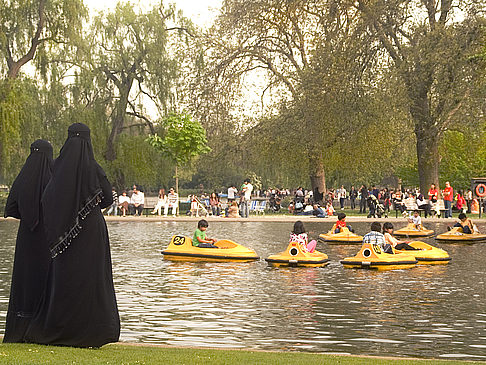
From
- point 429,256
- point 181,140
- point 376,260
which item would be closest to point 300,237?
point 376,260

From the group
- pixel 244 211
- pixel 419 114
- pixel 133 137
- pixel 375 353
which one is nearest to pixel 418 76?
pixel 419 114

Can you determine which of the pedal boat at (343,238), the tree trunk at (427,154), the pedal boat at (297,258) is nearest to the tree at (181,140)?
the tree trunk at (427,154)

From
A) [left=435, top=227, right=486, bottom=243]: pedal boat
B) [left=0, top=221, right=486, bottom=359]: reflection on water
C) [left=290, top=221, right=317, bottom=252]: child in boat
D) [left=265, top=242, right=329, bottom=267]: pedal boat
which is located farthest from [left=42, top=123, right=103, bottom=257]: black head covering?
[left=435, top=227, right=486, bottom=243]: pedal boat

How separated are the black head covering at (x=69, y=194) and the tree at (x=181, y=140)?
39953 millimetres

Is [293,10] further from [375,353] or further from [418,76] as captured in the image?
[375,353]

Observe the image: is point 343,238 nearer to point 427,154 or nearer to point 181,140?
point 427,154

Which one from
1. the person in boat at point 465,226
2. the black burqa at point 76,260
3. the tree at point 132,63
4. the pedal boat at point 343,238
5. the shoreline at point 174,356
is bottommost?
the shoreline at point 174,356

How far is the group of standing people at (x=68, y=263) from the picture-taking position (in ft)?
33.1

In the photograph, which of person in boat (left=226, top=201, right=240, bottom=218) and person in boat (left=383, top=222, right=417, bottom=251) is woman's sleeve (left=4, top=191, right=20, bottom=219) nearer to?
person in boat (left=383, top=222, right=417, bottom=251)

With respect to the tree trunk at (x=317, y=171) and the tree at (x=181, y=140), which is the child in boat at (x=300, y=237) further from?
the tree trunk at (x=317, y=171)

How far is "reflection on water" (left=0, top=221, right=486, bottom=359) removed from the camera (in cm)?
1214

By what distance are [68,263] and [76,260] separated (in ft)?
0.30

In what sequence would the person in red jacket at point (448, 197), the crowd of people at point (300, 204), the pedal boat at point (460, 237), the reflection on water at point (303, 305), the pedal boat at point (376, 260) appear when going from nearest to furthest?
1. the reflection on water at point (303, 305)
2. the pedal boat at point (376, 260)
3. the pedal boat at point (460, 237)
4. the person in red jacket at point (448, 197)
5. the crowd of people at point (300, 204)

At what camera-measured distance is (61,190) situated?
10.3 m
